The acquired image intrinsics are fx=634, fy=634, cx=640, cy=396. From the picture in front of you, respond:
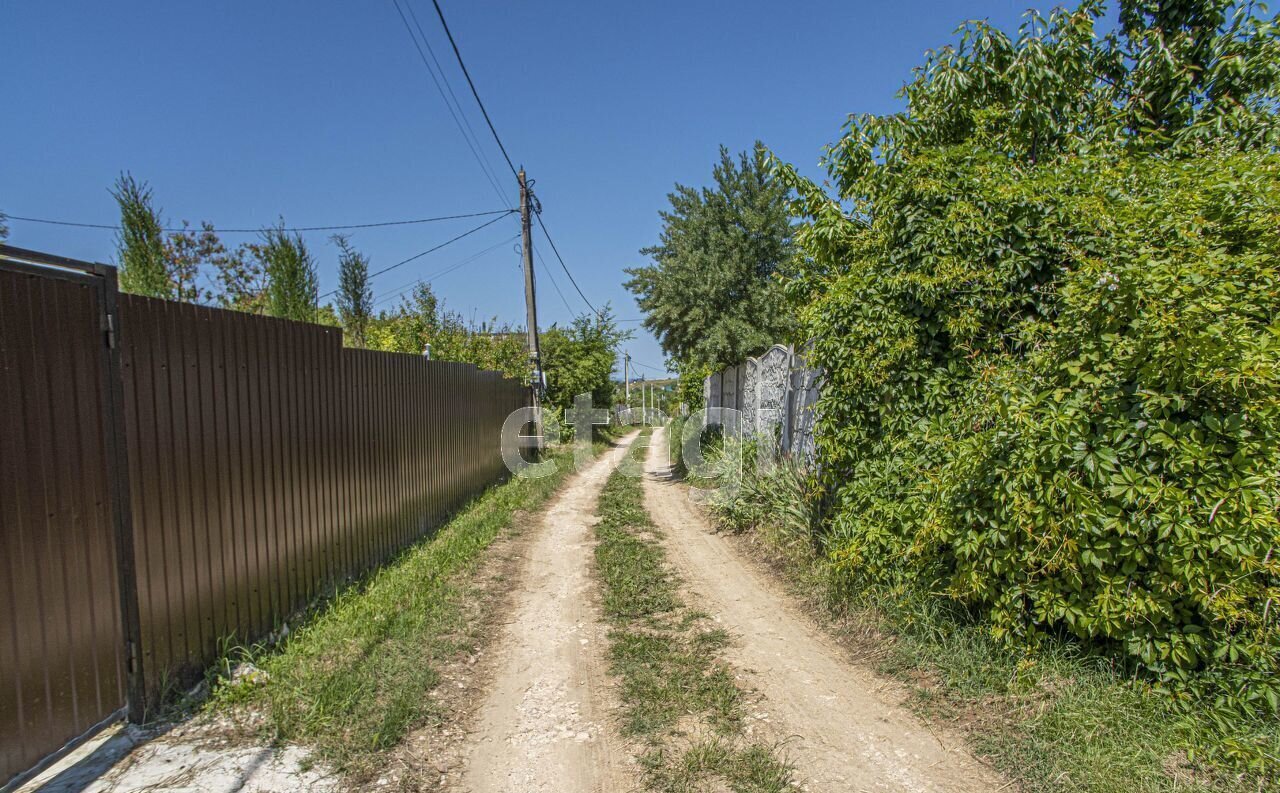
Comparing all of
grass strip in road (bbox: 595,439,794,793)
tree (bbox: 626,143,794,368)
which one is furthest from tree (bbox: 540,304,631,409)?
grass strip in road (bbox: 595,439,794,793)

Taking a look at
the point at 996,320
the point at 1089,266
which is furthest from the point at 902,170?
the point at 1089,266

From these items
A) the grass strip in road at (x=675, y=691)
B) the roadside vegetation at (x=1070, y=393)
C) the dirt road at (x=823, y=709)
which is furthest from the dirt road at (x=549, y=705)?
the roadside vegetation at (x=1070, y=393)

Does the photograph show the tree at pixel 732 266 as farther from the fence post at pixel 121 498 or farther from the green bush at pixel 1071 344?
the fence post at pixel 121 498

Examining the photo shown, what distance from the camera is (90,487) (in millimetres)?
2930

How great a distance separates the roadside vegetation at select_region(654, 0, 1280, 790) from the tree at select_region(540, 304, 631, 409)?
49.6ft

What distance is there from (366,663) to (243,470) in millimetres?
1460

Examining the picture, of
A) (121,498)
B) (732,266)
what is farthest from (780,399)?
(121,498)

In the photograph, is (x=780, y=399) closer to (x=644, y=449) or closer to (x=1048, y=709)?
(x=1048, y=709)

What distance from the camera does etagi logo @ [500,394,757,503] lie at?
921 centimetres

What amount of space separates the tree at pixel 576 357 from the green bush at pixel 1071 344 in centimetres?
1487

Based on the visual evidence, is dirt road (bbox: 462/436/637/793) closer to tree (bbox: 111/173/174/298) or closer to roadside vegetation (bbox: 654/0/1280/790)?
roadside vegetation (bbox: 654/0/1280/790)

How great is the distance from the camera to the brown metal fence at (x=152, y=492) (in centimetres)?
264

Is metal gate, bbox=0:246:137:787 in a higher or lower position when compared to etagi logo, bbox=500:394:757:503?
higher

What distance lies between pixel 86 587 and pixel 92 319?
1.25 metres
